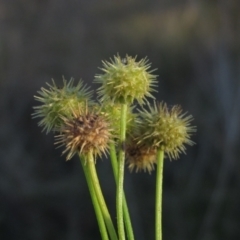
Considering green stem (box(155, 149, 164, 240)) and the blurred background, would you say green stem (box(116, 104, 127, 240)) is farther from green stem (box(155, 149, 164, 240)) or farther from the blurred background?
the blurred background

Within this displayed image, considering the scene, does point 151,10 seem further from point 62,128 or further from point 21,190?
point 62,128

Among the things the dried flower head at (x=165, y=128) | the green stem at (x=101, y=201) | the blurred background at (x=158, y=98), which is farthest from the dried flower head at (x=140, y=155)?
the blurred background at (x=158, y=98)

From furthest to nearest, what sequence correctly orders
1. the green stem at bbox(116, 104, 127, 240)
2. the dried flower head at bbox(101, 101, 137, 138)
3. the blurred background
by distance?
the blurred background → the dried flower head at bbox(101, 101, 137, 138) → the green stem at bbox(116, 104, 127, 240)

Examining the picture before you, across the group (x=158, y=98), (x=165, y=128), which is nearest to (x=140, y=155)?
(x=165, y=128)

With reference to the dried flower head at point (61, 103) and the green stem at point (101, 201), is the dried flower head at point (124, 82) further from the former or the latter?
the green stem at point (101, 201)

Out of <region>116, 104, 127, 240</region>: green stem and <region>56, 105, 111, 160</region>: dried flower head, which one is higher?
<region>56, 105, 111, 160</region>: dried flower head

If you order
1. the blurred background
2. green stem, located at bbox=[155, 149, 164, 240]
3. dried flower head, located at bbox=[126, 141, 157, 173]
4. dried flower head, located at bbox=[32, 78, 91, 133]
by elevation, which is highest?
the blurred background

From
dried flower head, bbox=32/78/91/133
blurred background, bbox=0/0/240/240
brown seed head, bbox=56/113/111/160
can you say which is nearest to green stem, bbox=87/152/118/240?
brown seed head, bbox=56/113/111/160

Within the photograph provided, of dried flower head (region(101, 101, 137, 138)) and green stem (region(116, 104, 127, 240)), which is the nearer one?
green stem (region(116, 104, 127, 240))
